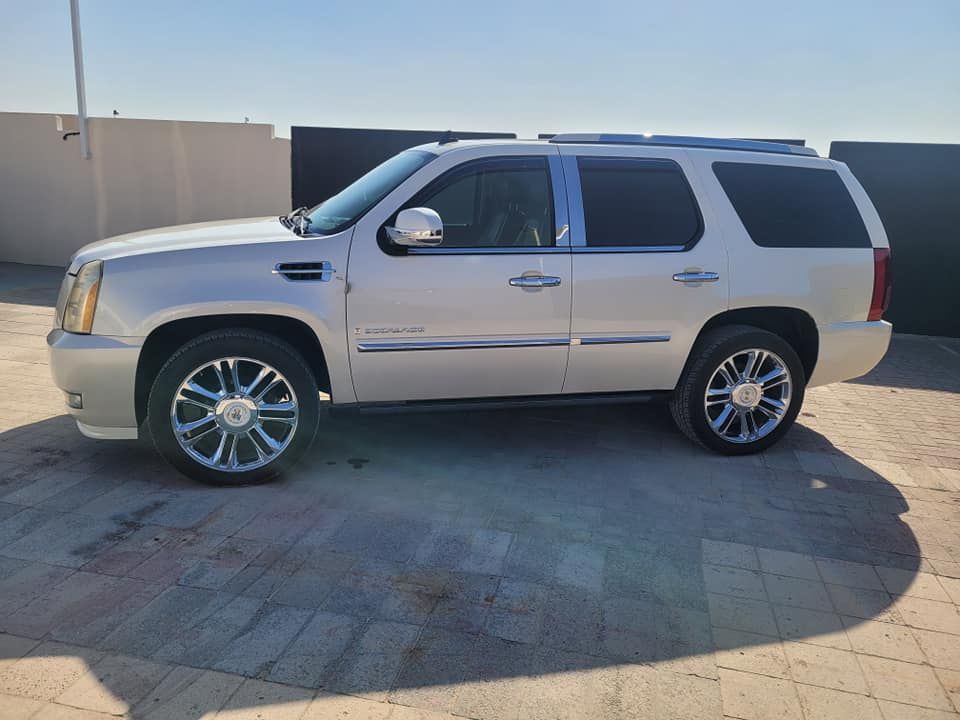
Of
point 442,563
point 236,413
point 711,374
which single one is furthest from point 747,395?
point 236,413

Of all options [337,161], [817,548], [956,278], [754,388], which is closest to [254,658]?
[817,548]

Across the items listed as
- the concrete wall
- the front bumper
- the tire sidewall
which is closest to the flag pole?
the concrete wall

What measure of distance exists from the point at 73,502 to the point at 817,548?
389cm

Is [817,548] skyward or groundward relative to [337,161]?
groundward

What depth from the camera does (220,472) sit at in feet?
13.8

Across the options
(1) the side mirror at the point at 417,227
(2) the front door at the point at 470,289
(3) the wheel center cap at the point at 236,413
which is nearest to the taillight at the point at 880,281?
(2) the front door at the point at 470,289

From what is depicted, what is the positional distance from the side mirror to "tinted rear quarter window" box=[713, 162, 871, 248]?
2.03 meters

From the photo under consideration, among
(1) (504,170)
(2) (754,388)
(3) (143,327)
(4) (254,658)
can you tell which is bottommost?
(4) (254,658)

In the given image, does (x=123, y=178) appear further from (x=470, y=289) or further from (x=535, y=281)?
(x=535, y=281)

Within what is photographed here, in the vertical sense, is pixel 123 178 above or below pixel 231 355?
above

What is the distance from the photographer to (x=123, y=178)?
1191 centimetres

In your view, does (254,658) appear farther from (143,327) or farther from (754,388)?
(754,388)

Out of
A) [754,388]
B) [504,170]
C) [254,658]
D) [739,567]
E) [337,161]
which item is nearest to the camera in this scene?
[254,658]

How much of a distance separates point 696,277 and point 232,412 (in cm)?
290
